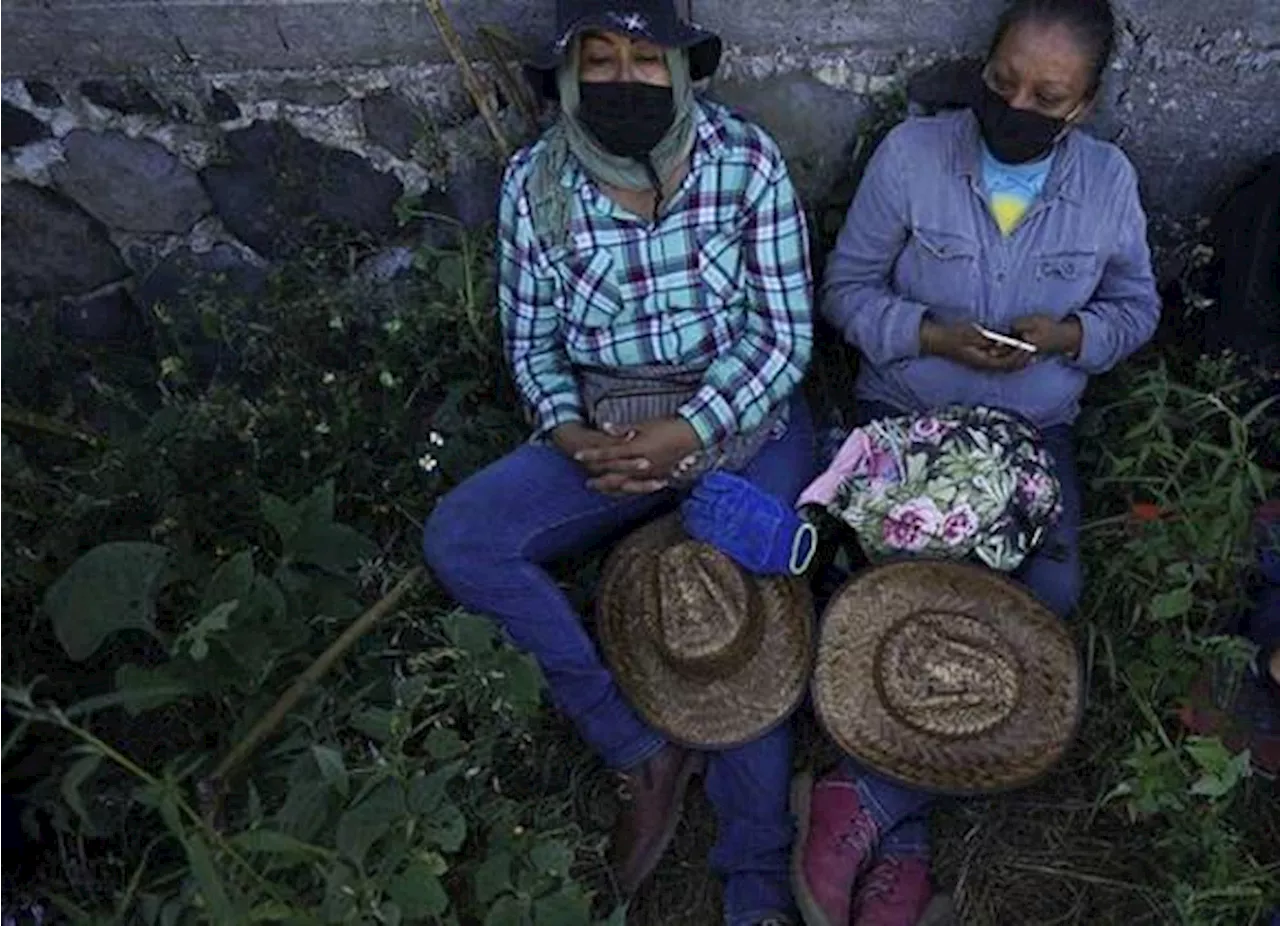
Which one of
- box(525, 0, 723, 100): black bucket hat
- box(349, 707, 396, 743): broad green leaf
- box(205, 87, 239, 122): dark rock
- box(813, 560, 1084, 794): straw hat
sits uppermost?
box(525, 0, 723, 100): black bucket hat

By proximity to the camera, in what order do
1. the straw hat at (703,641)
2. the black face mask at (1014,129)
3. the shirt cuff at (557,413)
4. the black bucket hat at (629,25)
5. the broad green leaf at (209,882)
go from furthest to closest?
the shirt cuff at (557,413) → the straw hat at (703,641) → the black face mask at (1014,129) → the black bucket hat at (629,25) → the broad green leaf at (209,882)

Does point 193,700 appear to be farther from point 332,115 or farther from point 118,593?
point 332,115

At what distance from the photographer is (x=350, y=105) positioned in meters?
3.18

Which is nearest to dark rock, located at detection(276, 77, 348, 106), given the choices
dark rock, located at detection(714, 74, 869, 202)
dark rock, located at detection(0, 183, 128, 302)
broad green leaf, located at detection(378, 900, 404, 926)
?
dark rock, located at detection(0, 183, 128, 302)

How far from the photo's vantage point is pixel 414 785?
2.42 m

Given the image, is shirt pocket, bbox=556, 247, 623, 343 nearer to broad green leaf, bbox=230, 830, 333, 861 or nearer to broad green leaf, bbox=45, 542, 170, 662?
broad green leaf, bbox=45, 542, 170, 662

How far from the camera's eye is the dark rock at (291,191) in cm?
323

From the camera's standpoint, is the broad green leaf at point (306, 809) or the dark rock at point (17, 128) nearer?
the broad green leaf at point (306, 809)

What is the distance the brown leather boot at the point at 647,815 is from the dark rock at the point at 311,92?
1607 millimetres

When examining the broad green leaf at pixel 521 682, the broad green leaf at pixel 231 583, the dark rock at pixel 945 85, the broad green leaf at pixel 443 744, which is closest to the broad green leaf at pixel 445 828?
the broad green leaf at pixel 443 744

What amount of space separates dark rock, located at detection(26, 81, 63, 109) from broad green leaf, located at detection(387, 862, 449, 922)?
6.38 feet

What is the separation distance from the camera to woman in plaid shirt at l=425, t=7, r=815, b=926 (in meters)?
2.76

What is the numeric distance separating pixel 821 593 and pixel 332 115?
153cm

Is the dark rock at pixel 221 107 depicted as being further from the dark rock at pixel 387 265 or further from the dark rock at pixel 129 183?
the dark rock at pixel 387 265
